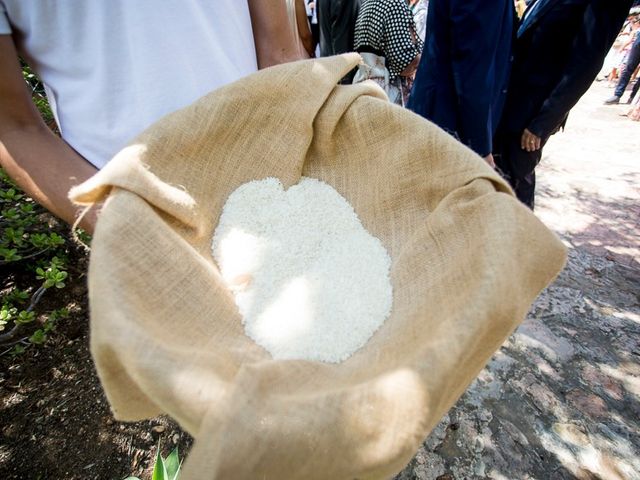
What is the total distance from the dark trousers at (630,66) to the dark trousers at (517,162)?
5.16 m

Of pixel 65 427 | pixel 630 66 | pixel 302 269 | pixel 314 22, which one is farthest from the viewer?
pixel 630 66

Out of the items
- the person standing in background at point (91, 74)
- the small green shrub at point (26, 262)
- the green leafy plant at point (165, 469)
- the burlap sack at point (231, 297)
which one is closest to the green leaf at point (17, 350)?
the small green shrub at point (26, 262)

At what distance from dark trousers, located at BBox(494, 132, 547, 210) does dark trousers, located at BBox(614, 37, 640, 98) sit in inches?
203

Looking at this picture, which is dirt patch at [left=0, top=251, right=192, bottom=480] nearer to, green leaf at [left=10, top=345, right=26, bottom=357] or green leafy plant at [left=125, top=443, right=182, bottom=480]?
green leaf at [left=10, top=345, right=26, bottom=357]

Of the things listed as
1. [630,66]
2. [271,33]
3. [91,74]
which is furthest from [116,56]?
[630,66]

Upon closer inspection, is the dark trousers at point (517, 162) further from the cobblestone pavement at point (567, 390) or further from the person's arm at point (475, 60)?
the cobblestone pavement at point (567, 390)

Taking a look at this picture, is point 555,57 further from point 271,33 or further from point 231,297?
point 231,297

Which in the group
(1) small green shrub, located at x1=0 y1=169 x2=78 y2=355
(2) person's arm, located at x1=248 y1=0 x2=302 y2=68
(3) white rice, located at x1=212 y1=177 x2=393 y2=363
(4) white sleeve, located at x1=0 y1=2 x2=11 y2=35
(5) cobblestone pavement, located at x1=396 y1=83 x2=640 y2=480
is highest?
(4) white sleeve, located at x1=0 y1=2 x2=11 y2=35

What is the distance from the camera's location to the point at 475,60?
1568mm

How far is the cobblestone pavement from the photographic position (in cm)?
137

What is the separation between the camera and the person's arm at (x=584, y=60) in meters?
1.53

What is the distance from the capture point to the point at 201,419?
1.58ft

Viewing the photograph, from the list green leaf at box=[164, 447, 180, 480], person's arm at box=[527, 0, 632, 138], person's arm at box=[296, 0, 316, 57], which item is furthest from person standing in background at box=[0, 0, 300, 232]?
person's arm at box=[296, 0, 316, 57]

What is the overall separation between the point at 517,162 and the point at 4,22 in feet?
7.48
